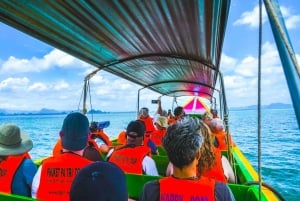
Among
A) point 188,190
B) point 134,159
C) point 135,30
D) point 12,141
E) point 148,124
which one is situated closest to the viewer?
point 188,190

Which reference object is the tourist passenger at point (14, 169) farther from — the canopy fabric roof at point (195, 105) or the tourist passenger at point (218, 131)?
the canopy fabric roof at point (195, 105)

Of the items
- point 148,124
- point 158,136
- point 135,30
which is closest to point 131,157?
point 135,30

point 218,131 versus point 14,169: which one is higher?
point 218,131

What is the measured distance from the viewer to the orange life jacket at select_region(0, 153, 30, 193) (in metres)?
2.47

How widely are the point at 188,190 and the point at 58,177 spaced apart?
105cm

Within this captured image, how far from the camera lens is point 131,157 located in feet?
10.5

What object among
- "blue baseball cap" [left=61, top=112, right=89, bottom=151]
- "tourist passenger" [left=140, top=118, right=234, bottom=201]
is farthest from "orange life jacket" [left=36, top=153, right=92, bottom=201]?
"tourist passenger" [left=140, top=118, right=234, bottom=201]

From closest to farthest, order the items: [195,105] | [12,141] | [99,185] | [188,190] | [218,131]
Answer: [99,185]
[188,190]
[12,141]
[218,131]
[195,105]

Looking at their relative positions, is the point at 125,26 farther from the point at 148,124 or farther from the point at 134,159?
the point at 148,124

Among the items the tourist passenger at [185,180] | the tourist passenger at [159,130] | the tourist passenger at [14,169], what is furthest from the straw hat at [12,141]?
the tourist passenger at [159,130]

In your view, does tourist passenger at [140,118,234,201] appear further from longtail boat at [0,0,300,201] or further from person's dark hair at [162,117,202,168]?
longtail boat at [0,0,300,201]

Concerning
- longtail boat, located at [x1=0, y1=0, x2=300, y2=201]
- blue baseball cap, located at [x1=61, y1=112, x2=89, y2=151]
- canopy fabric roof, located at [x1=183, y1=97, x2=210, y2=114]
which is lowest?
blue baseball cap, located at [x1=61, y1=112, x2=89, y2=151]

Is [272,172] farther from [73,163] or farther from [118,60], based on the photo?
[73,163]

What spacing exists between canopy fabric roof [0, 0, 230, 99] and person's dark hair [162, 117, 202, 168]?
4.51 feet
